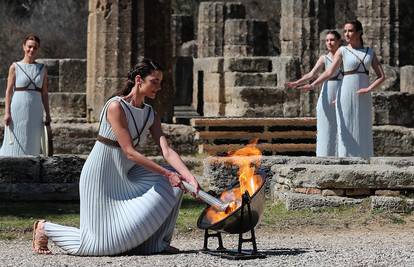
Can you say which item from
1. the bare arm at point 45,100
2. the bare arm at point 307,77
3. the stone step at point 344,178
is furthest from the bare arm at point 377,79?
the bare arm at point 45,100

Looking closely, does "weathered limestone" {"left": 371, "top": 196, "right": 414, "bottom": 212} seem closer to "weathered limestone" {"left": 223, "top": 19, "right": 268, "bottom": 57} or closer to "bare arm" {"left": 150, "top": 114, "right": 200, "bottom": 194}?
"bare arm" {"left": 150, "top": 114, "right": 200, "bottom": 194}

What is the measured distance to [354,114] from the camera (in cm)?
1579

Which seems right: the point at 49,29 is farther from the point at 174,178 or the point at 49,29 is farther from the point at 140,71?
→ the point at 174,178

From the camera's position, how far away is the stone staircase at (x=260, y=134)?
2017 cm

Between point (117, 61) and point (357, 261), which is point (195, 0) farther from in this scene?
point (357, 261)

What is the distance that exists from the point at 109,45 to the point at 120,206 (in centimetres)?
1086

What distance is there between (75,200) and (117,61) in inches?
249

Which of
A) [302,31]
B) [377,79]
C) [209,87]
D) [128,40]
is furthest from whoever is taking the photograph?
[302,31]

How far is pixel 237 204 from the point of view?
32.1ft

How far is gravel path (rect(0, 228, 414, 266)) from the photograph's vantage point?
9656 millimetres

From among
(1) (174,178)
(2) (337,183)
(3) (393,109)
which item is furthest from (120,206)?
(3) (393,109)

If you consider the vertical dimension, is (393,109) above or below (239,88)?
below

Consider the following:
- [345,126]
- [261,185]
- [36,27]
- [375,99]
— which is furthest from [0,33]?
[261,185]

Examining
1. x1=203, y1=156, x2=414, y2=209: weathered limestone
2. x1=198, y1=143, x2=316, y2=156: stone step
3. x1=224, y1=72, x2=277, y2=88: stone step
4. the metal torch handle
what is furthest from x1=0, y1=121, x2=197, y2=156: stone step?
the metal torch handle
